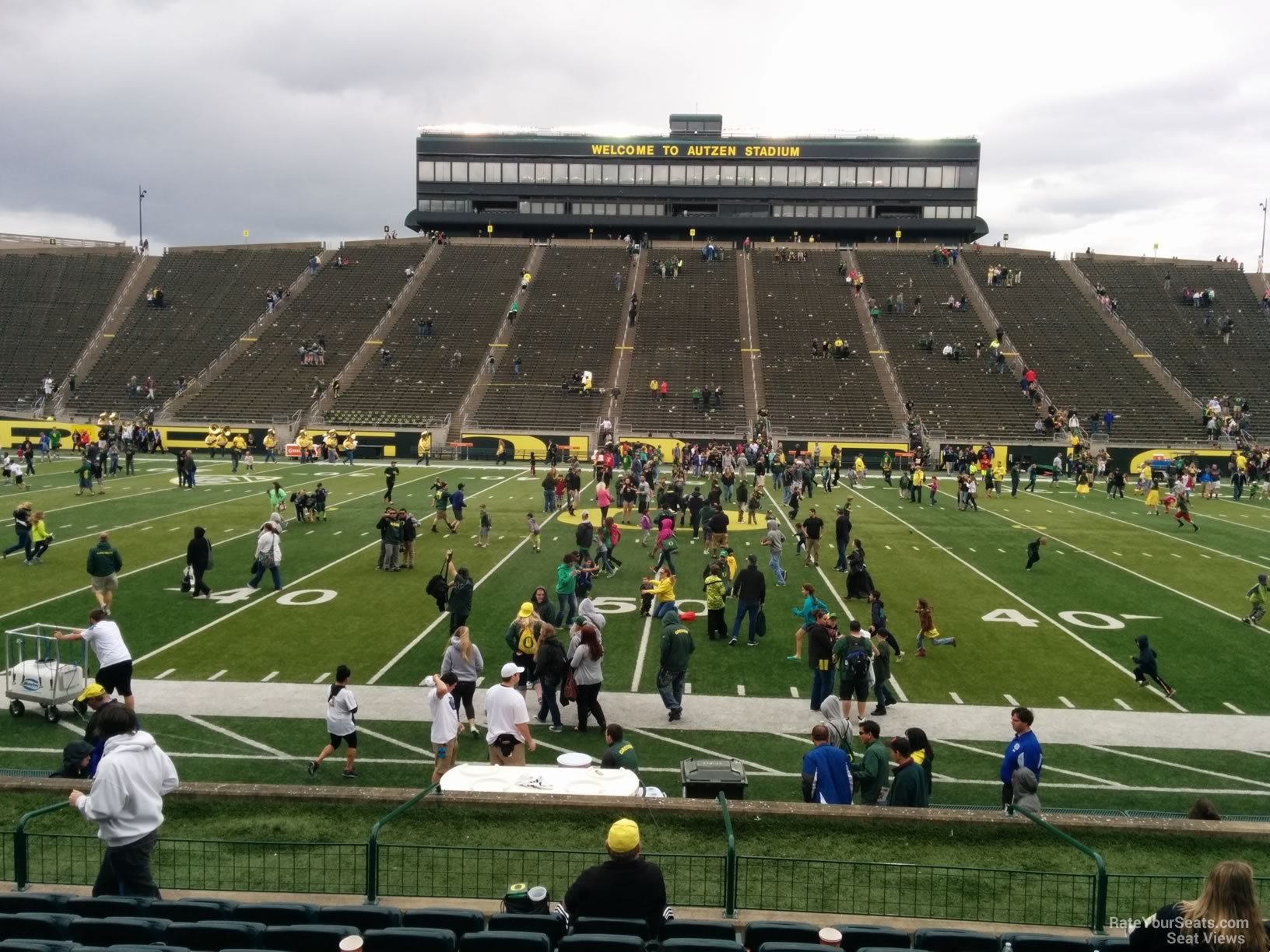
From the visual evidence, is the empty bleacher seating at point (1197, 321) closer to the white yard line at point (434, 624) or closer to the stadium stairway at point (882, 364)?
the stadium stairway at point (882, 364)

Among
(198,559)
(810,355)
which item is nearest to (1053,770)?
(198,559)

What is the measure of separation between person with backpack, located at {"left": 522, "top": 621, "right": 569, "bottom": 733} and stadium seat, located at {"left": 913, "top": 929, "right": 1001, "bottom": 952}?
714 cm

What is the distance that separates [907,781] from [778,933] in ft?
11.3

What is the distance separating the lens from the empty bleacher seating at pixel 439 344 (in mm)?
51031

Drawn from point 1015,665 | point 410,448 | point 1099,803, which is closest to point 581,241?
point 410,448

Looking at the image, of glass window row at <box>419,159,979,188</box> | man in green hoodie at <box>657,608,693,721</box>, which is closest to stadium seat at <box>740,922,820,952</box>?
man in green hoodie at <box>657,608,693,721</box>

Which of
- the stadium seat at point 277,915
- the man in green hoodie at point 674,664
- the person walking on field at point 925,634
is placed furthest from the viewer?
the person walking on field at point 925,634

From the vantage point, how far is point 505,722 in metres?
9.93

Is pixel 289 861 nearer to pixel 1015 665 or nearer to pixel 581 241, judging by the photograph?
pixel 1015 665

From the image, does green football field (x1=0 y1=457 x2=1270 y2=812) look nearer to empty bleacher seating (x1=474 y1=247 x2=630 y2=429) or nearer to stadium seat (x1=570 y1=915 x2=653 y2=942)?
stadium seat (x1=570 y1=915 x2=653 y2=942)

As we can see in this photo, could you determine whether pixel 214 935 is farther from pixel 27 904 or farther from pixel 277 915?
pixel 27 904

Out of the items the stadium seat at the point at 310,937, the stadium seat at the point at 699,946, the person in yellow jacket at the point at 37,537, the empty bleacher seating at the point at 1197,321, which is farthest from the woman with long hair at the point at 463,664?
the empty bleacher seating at the point at 1197,321

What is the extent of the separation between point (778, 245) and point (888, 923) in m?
69.8

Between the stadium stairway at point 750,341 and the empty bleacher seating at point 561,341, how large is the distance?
25.9 ft
